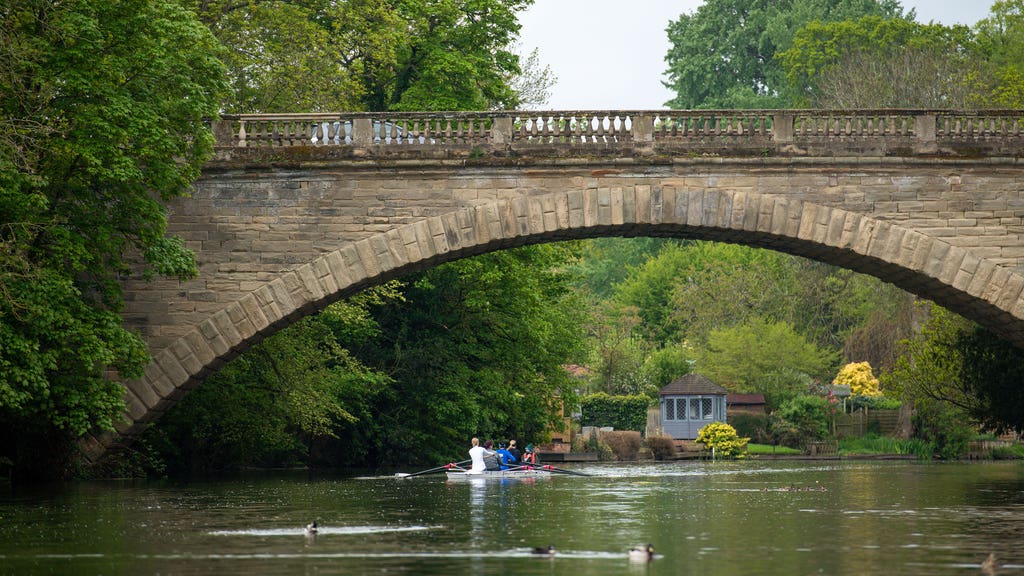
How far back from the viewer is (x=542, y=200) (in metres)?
25.1

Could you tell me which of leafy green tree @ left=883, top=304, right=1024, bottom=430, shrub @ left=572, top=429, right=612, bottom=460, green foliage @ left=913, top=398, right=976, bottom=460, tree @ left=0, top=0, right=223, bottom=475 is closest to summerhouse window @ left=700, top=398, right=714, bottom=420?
shrub @ left=572, top=429, right=612, bottom=460

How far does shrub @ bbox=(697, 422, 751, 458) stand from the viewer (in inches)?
1877

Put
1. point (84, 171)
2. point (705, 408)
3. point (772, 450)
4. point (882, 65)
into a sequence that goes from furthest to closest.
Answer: point (882, 65)
point (705, 408)
point (772, 450)
point (84, 171)

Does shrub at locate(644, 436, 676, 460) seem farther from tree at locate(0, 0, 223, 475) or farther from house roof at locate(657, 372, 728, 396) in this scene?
tree at locate(0, 0, 223, 475)

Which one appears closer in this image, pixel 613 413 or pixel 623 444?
pixel 623 444

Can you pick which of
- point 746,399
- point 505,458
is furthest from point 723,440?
point 505,458

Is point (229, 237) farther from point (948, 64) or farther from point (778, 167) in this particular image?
point (948, 64)

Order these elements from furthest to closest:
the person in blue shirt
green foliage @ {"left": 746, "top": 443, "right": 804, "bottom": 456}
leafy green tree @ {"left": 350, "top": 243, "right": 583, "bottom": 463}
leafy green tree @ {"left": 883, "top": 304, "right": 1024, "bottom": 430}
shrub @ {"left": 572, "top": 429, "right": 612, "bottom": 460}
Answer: green foliage @ {"left": 746, "top": 443, "right": 804, "bottom": 456} → shrub @ {"left": 572, "top": 429, "right": 612, "bottom": 460} → leafy green tree @ {"left": 350, "top": 243, "right": 583, "bottom": 463} → leafy green tree @ {"left": 883, "top": 304, "right": 1024, "bottom": 430} → the person in blue shirt

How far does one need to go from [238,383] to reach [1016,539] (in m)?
18.9

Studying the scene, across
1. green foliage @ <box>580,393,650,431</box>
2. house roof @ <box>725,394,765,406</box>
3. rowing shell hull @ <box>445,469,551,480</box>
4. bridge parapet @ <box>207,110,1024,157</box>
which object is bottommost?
rowing shell hull @ <box>445,469,551,480</box>

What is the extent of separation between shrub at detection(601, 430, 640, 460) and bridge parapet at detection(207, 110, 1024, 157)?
75.8 ft

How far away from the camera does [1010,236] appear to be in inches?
974

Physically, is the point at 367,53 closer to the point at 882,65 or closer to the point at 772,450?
the point at 772,450

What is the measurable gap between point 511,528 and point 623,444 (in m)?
32.3
